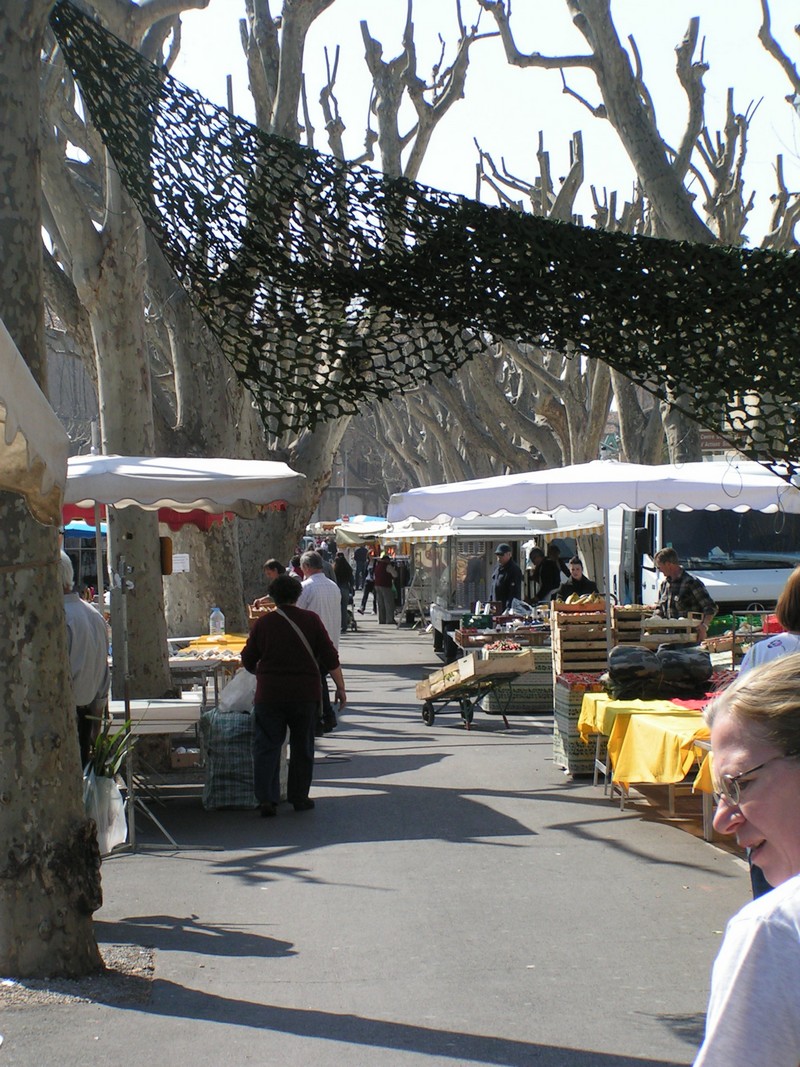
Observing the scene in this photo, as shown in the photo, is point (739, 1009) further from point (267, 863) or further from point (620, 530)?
point (620, 530)

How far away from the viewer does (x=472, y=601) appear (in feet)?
84.2

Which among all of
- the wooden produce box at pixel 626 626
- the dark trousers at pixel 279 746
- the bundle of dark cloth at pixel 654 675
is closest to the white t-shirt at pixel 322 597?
the wooden produce box at pixel 626 626

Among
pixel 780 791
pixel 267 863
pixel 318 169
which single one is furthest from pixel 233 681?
pixel 780 791

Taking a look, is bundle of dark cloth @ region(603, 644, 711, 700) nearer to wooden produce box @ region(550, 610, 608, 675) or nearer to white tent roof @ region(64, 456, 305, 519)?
wooden produce box @ region(550, 610, 608, 675)

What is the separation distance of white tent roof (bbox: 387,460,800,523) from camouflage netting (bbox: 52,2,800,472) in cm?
621

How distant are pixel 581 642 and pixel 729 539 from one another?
24.7 feet

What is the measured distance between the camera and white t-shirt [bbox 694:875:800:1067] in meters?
1.47

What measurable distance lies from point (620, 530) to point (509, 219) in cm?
1640

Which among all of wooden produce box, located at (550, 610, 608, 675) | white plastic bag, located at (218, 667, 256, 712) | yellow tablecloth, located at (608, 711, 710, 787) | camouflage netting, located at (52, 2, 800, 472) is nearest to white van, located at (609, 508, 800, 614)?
wooden produce box, located at (550, 610, 608, 675)

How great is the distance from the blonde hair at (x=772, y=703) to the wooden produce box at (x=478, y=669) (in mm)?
10765

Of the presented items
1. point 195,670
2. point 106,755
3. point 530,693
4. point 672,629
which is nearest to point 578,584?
point 530,693

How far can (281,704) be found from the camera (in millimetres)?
8719

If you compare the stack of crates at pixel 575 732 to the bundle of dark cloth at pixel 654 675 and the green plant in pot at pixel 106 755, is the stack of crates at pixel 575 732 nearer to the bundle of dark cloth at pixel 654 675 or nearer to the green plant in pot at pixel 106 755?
the bundle of dark cloth at pixel 654 675

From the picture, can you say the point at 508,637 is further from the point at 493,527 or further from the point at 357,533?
the point at 357,533
